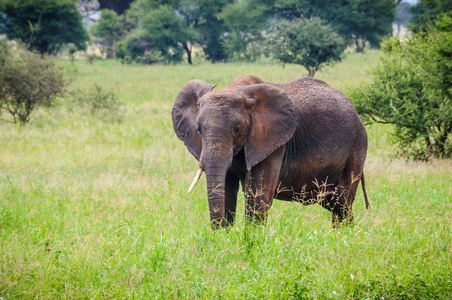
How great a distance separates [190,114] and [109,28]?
49828 millimetres

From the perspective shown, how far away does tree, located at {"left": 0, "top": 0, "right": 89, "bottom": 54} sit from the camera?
38.7 m

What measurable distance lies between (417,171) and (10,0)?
122ft

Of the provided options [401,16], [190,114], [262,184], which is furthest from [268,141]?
[401,16]

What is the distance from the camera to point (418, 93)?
1239cm

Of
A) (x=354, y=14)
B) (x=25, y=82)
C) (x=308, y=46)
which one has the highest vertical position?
(x=354, y=14)

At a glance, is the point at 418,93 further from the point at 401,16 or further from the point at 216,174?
the point at 401,16

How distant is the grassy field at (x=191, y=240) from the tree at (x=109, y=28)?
41.5m

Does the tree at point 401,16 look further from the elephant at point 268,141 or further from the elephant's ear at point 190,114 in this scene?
the elephant's ear at point 190,114

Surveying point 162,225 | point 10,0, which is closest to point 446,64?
point 162,225

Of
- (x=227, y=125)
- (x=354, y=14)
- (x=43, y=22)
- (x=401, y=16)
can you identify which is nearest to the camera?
(x=227, y=125)

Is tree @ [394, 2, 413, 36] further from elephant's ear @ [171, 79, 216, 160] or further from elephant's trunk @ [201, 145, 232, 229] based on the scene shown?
elephant's trunk @ [201, 145, 232, 229]

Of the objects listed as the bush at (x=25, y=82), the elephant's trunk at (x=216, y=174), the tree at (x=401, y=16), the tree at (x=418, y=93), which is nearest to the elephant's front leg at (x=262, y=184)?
the elephant's trunk at (x=216, y=174)

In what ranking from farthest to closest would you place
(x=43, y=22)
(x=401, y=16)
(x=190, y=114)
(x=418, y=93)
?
(x=401, y=16)
(x=43, y=22)
(x=418, y=93)
(x=190, y=114)

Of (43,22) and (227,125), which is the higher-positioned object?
(43,22)
